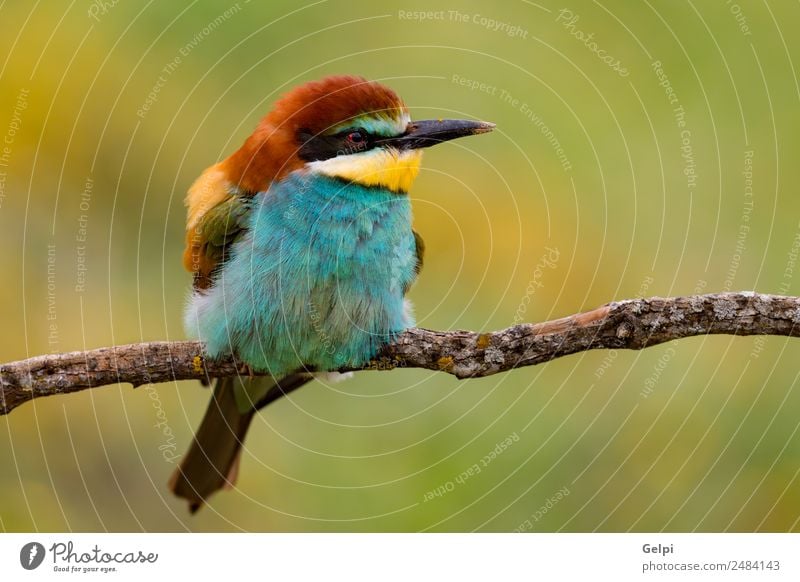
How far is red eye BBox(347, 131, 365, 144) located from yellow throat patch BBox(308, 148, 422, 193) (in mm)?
43

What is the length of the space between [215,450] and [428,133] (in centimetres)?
146

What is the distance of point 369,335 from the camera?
2988 millimetres

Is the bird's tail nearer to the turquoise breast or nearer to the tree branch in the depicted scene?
the turquoise breast

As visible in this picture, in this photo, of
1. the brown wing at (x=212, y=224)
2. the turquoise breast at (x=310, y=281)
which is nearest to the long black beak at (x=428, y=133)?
the turquoise breast at (x=310, y=281)

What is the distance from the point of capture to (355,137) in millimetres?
3014

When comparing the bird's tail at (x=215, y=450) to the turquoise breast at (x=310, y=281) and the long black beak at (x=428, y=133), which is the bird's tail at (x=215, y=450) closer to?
the turquoise breast at (x=310, y=281)

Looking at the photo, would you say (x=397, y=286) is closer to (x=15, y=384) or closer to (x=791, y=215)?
(x=15, y=384)

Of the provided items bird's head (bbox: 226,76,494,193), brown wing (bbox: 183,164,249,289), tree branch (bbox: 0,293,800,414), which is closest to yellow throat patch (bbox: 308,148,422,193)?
bird's head (bbox: 226,76,494,193)

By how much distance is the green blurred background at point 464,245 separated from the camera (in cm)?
325

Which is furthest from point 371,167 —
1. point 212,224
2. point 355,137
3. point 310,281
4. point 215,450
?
point 215,450

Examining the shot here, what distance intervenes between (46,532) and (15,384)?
0.59 m

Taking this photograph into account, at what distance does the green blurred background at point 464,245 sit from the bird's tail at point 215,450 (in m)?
0.07

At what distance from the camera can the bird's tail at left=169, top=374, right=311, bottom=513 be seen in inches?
138

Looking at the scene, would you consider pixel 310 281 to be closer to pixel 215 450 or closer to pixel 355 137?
pixel 355 137
